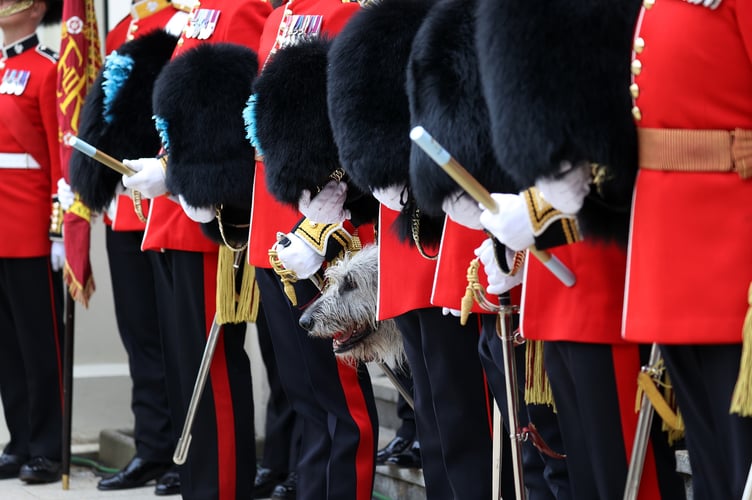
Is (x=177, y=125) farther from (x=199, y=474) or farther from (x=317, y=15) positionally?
(x=199, y=474)

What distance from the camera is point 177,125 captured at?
4.17 m

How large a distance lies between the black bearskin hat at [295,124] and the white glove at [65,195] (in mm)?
1970

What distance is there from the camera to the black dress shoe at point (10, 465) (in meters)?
5.97

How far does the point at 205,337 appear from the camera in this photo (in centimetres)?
445

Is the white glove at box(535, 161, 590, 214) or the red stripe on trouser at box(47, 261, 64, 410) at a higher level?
the white glove at box(535, 161, 590, 214)

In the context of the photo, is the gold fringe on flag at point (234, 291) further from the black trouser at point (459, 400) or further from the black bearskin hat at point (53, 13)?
the black bearskin hat at point (53, 13)

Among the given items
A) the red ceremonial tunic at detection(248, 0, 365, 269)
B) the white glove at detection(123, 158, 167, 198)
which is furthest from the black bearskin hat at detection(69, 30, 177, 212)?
the red ceremonial tunic at detection(248, 0, 365, 269)

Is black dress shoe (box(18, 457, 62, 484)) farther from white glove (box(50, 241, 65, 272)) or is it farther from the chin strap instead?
the chin strap

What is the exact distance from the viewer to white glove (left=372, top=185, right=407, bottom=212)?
319cm

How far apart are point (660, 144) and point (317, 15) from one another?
1.75 m

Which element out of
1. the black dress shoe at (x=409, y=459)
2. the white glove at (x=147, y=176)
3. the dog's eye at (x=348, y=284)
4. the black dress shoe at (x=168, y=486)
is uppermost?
the white glove at (x=147, y=176)

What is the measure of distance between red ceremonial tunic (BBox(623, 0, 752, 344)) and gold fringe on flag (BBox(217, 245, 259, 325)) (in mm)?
2174

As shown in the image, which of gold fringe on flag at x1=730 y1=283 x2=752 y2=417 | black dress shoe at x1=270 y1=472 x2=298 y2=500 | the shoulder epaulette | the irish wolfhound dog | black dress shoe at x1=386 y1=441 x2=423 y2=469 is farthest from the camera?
the shoulder epaulette

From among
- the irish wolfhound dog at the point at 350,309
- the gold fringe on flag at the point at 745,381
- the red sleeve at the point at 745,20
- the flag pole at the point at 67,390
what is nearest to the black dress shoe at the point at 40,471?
the flag pole at the point at 67,390
